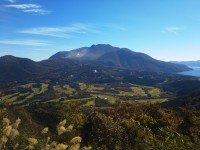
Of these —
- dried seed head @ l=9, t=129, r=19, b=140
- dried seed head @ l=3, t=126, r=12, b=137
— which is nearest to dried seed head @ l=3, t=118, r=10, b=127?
dried seed head @ l=3, t=126, r=12, b=137

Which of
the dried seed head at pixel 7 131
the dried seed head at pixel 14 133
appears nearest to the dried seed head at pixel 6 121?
the dried seed head at pixel 7 131

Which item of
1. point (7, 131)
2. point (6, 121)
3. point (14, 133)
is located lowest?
point (14, 133)

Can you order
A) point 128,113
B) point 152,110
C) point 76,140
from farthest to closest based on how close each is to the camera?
point 128,113, point 152,110, point 76,140

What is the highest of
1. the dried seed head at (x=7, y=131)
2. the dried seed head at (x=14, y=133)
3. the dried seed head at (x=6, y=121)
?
the dried seed head at (x=6, y=121)

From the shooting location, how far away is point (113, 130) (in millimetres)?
29766

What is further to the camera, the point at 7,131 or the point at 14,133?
the point at 14,133

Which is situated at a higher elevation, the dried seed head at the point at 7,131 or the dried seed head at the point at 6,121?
the dried seed head at the point at 6,121

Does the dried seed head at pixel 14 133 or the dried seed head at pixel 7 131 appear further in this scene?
the dried seed head at pixel 14 133

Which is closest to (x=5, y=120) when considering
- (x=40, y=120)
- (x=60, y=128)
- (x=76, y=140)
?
(x=60, y=128)

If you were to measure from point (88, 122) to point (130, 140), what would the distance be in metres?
14.1

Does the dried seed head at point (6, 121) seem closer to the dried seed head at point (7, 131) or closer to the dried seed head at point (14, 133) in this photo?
the dried seed head at point (7, 131)

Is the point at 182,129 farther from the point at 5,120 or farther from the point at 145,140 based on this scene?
the point at 5,120

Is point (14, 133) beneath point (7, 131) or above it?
→ beneath

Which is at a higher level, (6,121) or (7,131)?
(6,121)
